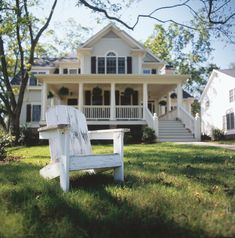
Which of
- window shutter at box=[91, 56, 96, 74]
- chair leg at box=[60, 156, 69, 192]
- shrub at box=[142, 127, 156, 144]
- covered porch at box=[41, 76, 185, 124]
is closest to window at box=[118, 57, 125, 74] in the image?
covered porch at box=[41, 76, 185, 124]

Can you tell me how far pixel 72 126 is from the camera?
14.6 ft

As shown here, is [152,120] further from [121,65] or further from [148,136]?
[121,65]

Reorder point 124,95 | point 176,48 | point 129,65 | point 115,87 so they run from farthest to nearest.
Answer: point 176,48, point 115,87, point 129,65, point 124,95

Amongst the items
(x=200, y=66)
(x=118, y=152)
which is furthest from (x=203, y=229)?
(x=200, y=66)

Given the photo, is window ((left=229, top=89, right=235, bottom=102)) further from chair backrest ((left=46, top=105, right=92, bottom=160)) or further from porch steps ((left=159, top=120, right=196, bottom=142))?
chair backrest ((left=46, top=105, right=92, bottom=160))

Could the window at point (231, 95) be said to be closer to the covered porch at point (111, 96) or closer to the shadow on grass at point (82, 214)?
the covered porch at point (111, 96)

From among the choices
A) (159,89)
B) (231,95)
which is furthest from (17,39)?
(231,95)

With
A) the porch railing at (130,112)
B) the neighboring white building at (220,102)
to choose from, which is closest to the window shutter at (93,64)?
the porch railing at (130,112)

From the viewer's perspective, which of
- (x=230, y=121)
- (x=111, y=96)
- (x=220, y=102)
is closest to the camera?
(x=111, y=96)

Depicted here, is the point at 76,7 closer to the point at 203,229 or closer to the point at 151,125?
the point at 151,125

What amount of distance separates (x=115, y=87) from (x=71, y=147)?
16884 mm

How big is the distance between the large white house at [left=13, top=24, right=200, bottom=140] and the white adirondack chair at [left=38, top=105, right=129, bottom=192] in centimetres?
1183

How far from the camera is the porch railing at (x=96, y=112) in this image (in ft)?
61.2

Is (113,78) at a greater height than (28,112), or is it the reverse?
(113,78)
